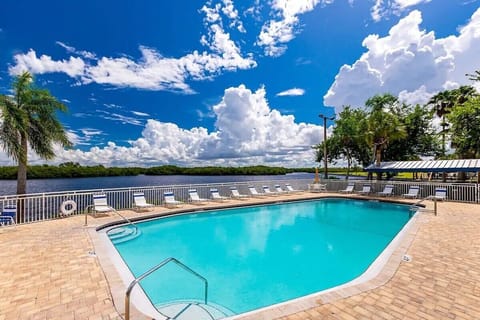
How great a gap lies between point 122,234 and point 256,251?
3.95 metres

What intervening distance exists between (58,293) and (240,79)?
1975 centimetres

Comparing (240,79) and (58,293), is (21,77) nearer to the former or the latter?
(58,293)

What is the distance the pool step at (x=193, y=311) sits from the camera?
334 centimetres

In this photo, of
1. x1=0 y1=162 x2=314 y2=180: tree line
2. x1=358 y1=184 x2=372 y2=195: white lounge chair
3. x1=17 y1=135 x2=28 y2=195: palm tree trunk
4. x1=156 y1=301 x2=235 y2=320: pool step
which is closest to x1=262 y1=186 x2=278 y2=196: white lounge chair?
x1=358 y1=184 x2=372 y2=195: white lounge chair

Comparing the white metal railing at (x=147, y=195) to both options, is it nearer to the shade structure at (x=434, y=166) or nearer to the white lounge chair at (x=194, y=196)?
the white lounge chair at (x=194, y=196)

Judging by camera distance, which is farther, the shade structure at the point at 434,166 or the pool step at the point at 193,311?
the shade structure at the point at 434,166

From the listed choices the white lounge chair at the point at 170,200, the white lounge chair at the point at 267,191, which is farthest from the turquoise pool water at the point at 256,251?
the white lounge chair at the point at 267,191

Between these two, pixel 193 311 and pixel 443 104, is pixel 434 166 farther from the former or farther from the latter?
pixel 193 311

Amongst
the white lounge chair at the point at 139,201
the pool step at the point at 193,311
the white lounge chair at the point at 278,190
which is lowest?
the pool step at the point at 193,311

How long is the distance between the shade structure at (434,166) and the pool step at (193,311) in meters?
15.5

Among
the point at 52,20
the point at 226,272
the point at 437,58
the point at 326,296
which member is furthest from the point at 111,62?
the point at 437,58

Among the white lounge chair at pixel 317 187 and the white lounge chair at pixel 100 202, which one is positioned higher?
the white lounge chair at pixel 100 202

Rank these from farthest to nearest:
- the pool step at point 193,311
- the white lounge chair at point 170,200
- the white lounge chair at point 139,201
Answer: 1. the white lounge chair at point 170,200
2. the white lounge chair at point 139,201
3. the pool step at point 193,311

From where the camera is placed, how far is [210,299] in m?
4.16
